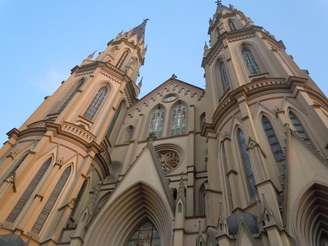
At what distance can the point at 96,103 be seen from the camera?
22453 mm

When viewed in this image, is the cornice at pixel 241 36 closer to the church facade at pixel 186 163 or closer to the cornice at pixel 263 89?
the church facade at pixel 186 163

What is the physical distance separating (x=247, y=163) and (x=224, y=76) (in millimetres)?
7921

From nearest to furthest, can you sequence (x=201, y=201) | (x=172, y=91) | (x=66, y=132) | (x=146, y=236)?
(x=146, y=236), (x=201, y=201), (x=66, y=132), (x=172, y=91)

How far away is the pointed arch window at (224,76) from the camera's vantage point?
1889cm

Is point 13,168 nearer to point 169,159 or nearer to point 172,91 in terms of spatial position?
point 169,159

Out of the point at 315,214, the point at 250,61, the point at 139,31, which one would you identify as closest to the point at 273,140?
the point at 315,214

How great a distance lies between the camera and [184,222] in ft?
41.9

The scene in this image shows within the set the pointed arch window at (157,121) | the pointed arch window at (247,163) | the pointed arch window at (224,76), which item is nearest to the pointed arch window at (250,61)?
the pointed arch window at (224,76)

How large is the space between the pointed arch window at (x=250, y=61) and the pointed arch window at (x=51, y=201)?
1104cm

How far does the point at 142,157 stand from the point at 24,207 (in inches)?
228

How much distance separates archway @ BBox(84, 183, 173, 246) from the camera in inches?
555

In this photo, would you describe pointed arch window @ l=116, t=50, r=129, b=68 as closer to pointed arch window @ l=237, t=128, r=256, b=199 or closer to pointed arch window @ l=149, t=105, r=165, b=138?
pointed arch window @ l=149, t=105, r=165, b=138

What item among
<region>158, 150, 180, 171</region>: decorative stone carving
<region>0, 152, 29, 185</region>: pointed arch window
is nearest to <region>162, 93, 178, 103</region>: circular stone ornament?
<region>158, 150, 180, 171</region>: decorative stone carving

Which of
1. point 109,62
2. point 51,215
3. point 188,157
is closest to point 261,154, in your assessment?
point 188,157
